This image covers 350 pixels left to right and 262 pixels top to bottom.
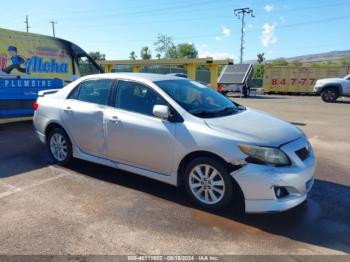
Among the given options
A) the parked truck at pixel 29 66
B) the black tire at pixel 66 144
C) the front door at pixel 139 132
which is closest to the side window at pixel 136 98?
the front door at pixel 139 132

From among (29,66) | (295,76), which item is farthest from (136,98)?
(295,76)

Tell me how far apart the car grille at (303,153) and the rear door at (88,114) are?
2635mm

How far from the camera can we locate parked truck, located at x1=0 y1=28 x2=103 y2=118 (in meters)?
8.67

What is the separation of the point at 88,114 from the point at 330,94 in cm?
1787

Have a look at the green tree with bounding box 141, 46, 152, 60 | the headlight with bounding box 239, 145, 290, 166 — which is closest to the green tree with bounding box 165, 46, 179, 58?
the green tree with bounding box 141, 46, 152, 60

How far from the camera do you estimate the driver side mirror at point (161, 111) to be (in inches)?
160

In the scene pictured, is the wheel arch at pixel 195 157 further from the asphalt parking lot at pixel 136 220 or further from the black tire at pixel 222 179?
the asphalt parking lot at pixel 136 220

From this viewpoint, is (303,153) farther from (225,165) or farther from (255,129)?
(225,165)

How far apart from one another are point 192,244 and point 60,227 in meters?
1.42

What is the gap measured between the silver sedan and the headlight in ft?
0.04

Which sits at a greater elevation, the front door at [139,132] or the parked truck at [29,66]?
the parked truck at [29,66]

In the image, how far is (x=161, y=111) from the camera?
13.3 ft

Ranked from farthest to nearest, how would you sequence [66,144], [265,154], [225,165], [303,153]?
1. [66,144]
2. [303,153]
3. [225,165]
4. [265,154]

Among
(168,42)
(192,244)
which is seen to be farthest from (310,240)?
(168,42)
